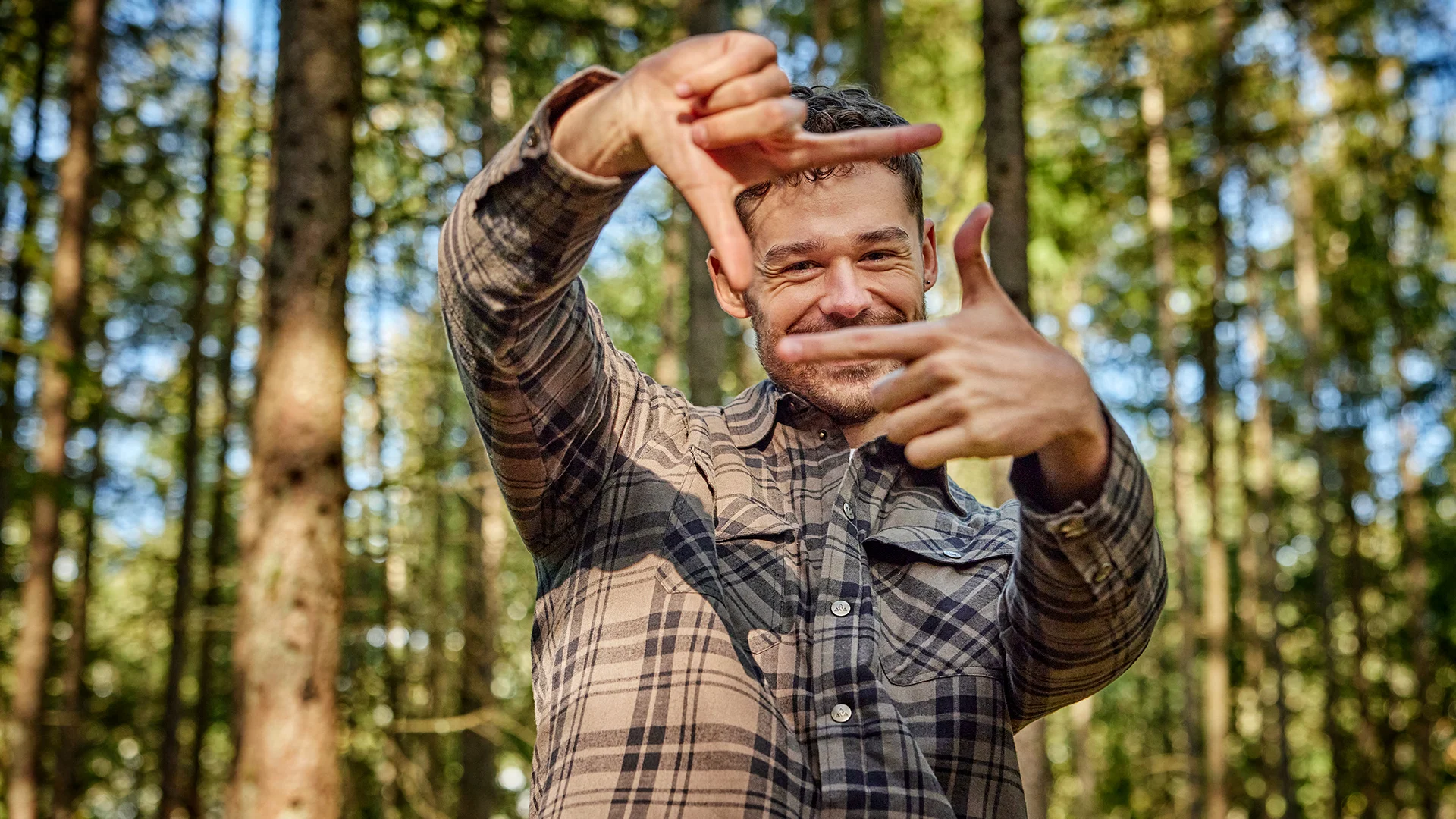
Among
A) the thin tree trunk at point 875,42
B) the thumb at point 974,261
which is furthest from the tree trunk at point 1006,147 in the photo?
the thin tree trunk at point 875,42

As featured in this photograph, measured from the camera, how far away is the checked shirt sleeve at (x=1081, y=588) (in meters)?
1.46

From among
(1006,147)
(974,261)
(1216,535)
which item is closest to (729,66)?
(974,261)

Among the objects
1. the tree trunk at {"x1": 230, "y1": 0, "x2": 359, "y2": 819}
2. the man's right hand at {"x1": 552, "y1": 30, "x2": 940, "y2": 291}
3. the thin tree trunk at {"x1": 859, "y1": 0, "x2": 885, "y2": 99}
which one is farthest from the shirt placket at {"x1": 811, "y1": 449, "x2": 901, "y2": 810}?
the thin tree trunk at {"x1": 859, "y1": 0, "x2": 885, "y2": 99}

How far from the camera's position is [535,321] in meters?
1.59

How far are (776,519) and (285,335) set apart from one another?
11.8ft

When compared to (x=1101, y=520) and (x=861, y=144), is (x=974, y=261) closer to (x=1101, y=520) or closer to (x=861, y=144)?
(x=861, y=144)

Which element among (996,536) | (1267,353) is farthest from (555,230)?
(1267,353)

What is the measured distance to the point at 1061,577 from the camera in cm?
151

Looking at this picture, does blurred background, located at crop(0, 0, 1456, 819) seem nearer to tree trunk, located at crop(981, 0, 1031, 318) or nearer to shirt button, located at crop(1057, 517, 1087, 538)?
tree trunk, located at crop(981, 0, 1031, 318)

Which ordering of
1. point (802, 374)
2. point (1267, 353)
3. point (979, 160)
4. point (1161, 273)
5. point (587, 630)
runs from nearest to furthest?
point (587, 630) → point (802, 374) → point (979, 160) → point (1161, 273) → point (1267, 353)

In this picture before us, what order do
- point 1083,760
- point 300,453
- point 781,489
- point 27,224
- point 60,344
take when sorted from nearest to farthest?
point 781,489, point 300,453, point 60,344, point 27,224, point 1083,760

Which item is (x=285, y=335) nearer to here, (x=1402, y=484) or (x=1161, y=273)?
(x=1161, y=273)

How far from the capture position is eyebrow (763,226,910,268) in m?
1.88

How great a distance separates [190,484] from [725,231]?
10849 millimetres
